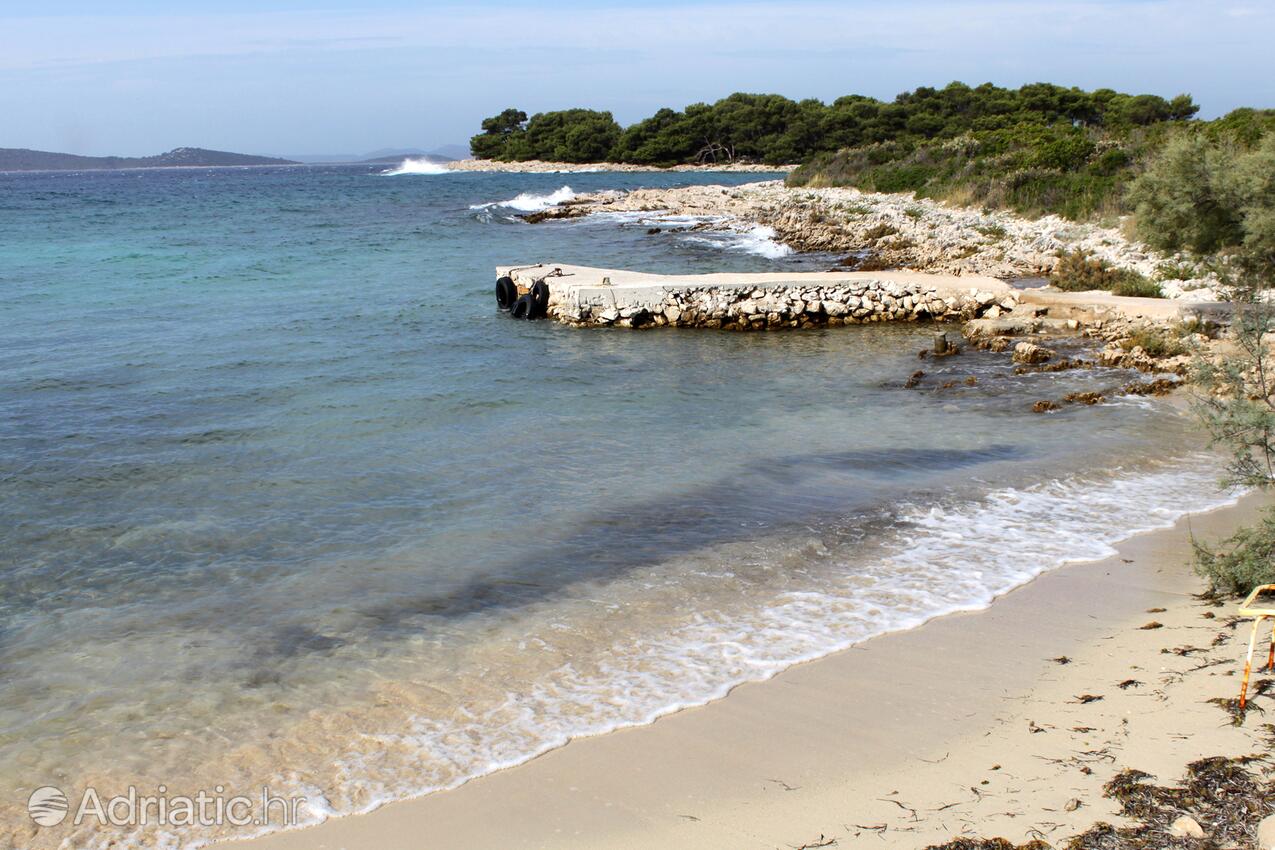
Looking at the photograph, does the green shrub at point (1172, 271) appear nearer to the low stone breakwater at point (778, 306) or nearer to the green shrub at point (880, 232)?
the low stone breakwater at point (778, 306)

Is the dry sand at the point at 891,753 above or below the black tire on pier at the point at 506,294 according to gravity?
below

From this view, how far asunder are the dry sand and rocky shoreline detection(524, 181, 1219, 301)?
12.6m

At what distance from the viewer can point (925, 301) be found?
19531 mm

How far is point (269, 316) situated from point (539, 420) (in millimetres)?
10155

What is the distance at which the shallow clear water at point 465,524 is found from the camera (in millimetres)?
5820

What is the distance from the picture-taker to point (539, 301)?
67.6 feet

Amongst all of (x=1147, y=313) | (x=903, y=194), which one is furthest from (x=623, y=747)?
(x=903, y=194)

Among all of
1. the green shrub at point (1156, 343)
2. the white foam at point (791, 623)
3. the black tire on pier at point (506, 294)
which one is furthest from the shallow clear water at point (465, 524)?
the black tire on pier at point (506, 294)

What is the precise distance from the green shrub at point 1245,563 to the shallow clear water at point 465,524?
1141mm

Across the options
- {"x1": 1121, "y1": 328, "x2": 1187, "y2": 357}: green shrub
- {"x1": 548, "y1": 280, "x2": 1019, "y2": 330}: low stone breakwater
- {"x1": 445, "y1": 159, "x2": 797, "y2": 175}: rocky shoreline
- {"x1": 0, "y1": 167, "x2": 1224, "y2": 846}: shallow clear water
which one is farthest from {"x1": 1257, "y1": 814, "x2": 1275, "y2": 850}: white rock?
{"x1": 445, "y1": 159, "x2": 797, "y2": 175}: rocky shoreline

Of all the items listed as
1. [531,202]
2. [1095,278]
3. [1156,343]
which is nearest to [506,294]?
[1095,278]

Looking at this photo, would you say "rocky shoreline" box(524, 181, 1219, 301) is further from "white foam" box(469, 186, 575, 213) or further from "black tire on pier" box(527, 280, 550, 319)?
"black tire on pier" box(527, 280, 550, 319)

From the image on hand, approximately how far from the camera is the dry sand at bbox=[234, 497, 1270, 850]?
4.58 metres

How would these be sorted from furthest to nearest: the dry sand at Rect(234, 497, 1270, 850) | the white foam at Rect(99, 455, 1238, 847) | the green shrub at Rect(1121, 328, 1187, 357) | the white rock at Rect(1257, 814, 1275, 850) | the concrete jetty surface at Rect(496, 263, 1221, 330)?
the concrete jetty surface at Rect(496, 263, 1221, 330)
the green shrub at Rect(1121, 328, 1187, 357)
the white foam at Rect(99, 455, 1238, 847)
the dry sand at Rect(234, 497, 1270, 850)
the white rock at Rect(1257, 814, 1275, 850)
